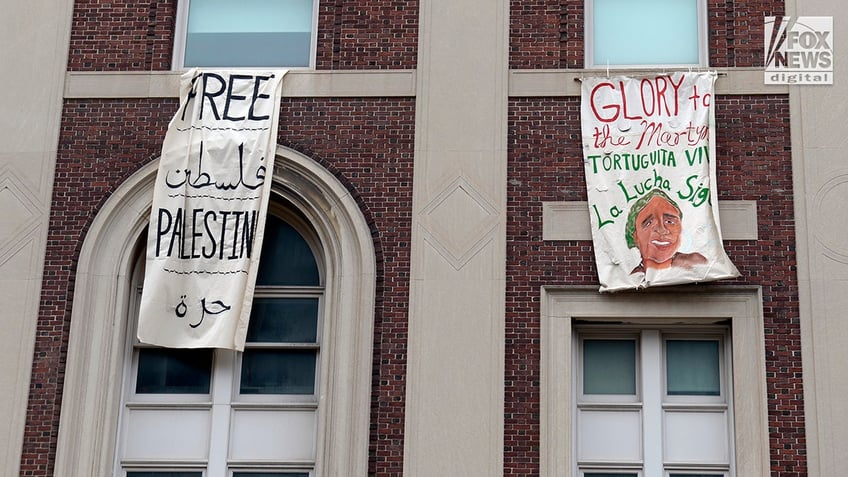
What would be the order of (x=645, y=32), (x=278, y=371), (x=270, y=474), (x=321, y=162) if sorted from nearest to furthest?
(x=270, y=474), (x=278, y=371), (x=321, y=162), (x=645, y=32)

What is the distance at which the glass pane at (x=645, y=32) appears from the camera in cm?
1611

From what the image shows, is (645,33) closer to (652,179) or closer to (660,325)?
(652,179)

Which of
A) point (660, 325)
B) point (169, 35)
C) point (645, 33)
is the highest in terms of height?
point (645, 33)

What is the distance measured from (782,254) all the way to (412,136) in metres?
4.52

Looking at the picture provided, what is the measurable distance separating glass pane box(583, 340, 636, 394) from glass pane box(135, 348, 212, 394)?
4.45m

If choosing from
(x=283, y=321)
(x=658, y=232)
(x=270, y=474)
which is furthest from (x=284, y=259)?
(x=658, y=232)

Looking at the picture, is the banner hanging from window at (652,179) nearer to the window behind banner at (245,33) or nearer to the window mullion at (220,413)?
the window behind banner at (245,33)

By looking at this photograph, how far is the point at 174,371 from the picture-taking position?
1544 centimetres

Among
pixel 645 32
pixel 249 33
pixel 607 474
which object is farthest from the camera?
pixel 249 33

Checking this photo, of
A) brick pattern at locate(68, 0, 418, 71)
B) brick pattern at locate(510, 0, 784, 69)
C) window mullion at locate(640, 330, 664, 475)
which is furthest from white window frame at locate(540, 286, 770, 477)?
brick pattern at locate(68, 0, 418, 71)

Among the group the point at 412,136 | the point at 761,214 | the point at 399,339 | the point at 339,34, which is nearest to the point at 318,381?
the point at 399,339

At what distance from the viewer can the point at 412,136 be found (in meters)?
15.6

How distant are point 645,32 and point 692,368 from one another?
4.28m

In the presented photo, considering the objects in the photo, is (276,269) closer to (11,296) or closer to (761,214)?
(11,296)
